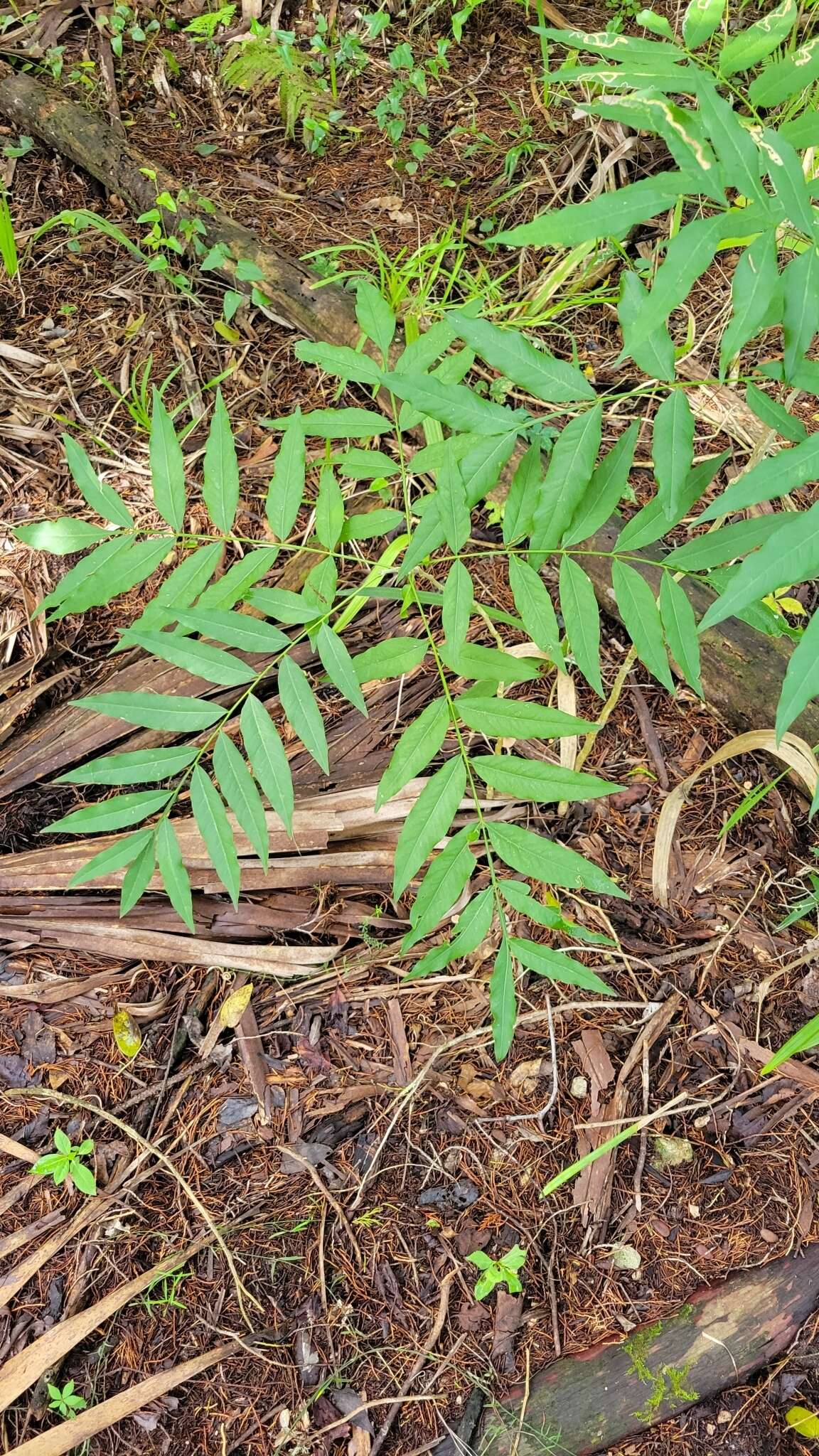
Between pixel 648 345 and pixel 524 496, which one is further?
pixel 524 496

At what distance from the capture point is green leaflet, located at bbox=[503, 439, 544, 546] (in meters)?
1.54

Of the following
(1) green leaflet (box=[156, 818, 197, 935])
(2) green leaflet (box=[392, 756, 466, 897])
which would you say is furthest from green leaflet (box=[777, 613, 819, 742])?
(1) green leaflet (box=[156, 818, 197, 935])

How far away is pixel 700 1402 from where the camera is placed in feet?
5.60

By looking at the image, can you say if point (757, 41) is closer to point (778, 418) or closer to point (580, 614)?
point (778, 418)

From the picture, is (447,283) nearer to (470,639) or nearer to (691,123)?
(470,639)

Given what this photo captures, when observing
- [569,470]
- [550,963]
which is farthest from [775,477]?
[550,963]

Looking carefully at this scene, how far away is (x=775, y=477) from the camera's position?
1.06 metres

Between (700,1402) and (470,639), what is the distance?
1601 mm

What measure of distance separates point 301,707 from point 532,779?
15.0 inches

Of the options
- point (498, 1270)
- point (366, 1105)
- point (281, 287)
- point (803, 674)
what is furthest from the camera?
point (281, 287)

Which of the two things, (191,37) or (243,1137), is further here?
(191,37)

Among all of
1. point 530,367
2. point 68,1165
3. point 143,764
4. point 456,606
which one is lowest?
point 68,1165

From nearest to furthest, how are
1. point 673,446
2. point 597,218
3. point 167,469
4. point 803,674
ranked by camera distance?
point 803,674 < point 597,218 < point 673,446 < point 167,469

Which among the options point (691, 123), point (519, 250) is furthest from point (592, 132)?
point (691, 123)
